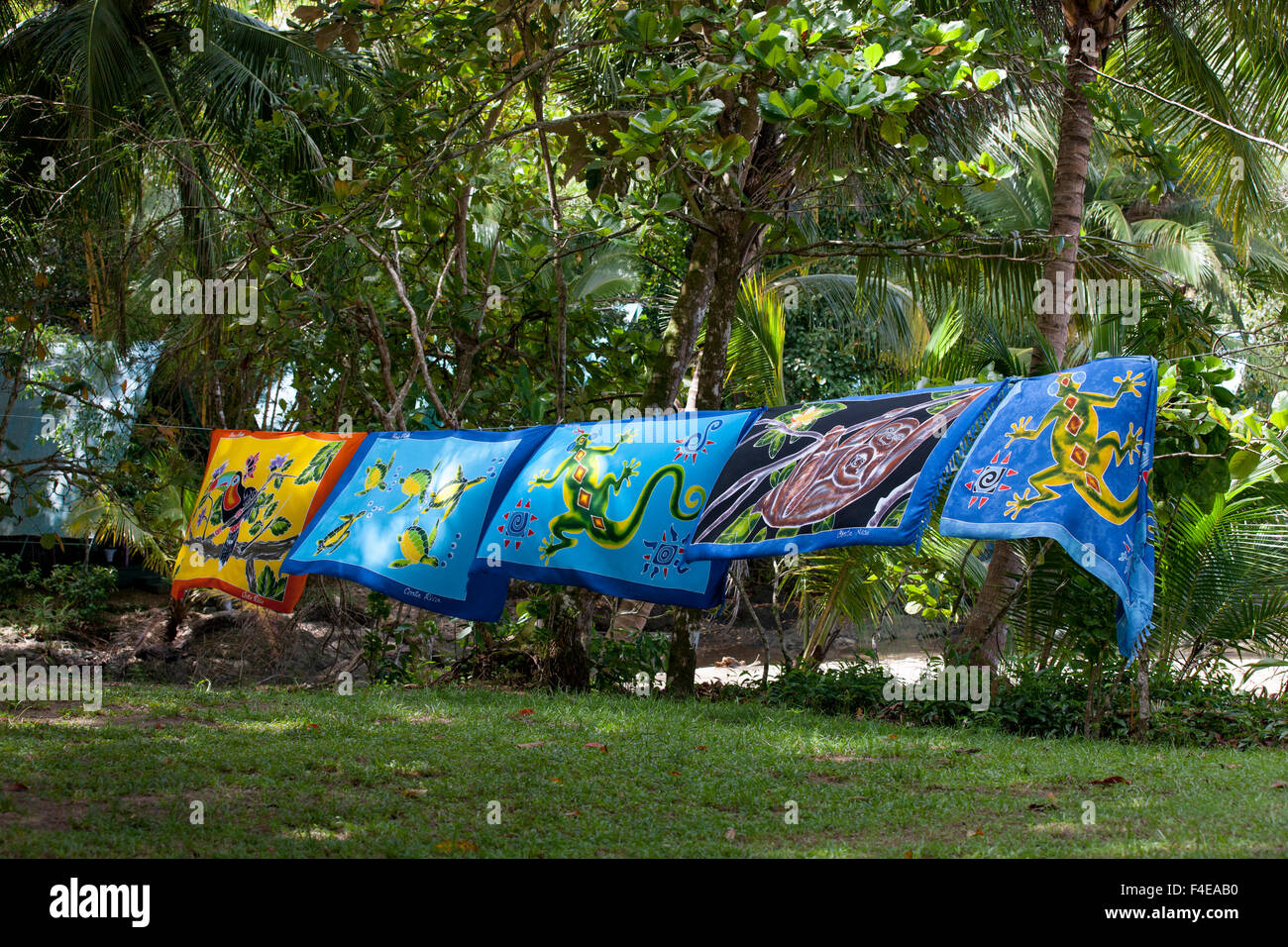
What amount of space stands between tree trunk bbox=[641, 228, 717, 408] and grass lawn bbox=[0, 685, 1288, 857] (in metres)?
2.15

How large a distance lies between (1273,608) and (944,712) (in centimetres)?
195

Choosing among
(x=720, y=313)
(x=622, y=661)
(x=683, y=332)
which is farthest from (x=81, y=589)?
(x=720, y=313)

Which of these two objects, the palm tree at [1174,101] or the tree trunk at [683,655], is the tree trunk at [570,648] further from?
the palm tree at [1174,101]

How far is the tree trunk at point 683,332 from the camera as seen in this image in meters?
7.02

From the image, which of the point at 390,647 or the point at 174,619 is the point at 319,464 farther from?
the point at 174,619

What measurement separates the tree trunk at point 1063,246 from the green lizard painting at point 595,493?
2367mm

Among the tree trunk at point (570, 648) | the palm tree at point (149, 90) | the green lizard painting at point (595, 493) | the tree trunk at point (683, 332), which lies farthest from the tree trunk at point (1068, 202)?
the palm tree at point (149, 90)

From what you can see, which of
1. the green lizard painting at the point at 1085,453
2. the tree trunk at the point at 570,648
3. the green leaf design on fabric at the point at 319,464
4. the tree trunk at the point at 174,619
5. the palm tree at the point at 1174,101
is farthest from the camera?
the tree trunk at the point at 174,619

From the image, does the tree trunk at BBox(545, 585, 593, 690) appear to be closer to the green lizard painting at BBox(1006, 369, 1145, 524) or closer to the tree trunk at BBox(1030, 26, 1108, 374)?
the tree trunk at BBox(1030, 26, 1108, 374)

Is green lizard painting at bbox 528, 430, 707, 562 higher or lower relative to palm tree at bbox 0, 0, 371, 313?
lower

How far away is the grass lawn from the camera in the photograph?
3471mm

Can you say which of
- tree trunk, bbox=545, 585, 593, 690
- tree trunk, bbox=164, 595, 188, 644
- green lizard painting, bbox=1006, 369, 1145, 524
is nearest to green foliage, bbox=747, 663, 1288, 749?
tree trunk, bbox=545, 585, 593, 690
